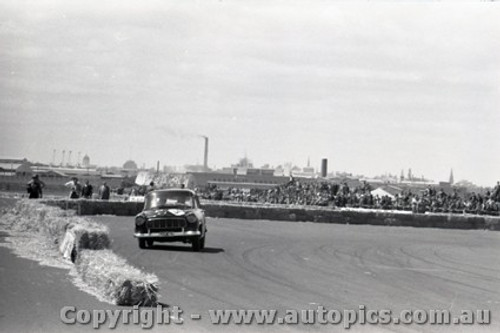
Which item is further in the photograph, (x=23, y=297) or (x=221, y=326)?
(x=23, y=297)

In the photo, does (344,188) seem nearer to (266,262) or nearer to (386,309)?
(266,262)

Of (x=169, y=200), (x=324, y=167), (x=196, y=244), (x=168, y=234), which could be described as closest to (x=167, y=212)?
(x=168, y=234)

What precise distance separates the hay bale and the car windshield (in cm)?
687

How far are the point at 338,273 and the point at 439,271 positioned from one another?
2.79 meters

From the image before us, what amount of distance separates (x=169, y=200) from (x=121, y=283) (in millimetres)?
8708

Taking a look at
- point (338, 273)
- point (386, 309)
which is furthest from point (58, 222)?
point (386, 309)

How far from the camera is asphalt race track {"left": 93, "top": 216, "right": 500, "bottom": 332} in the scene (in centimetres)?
1112

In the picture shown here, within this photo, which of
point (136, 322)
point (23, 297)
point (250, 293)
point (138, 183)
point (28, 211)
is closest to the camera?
point (136, 322)

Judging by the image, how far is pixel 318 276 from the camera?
47.6 feet

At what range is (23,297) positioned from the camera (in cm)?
1066

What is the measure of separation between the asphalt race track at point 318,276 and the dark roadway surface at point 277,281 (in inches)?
0.7

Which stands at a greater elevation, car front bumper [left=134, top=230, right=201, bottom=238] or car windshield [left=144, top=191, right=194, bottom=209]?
car windshield [left=144, top=191, right=194, bottom=209]

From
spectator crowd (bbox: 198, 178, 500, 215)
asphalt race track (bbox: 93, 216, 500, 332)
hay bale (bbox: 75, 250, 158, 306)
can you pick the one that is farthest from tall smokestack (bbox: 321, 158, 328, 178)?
hay bale (bbox: 75, 250, 158, 306)

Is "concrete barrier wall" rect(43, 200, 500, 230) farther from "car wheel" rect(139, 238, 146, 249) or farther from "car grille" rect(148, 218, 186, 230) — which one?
"car grille" rect(148, 218, 186, 230)
